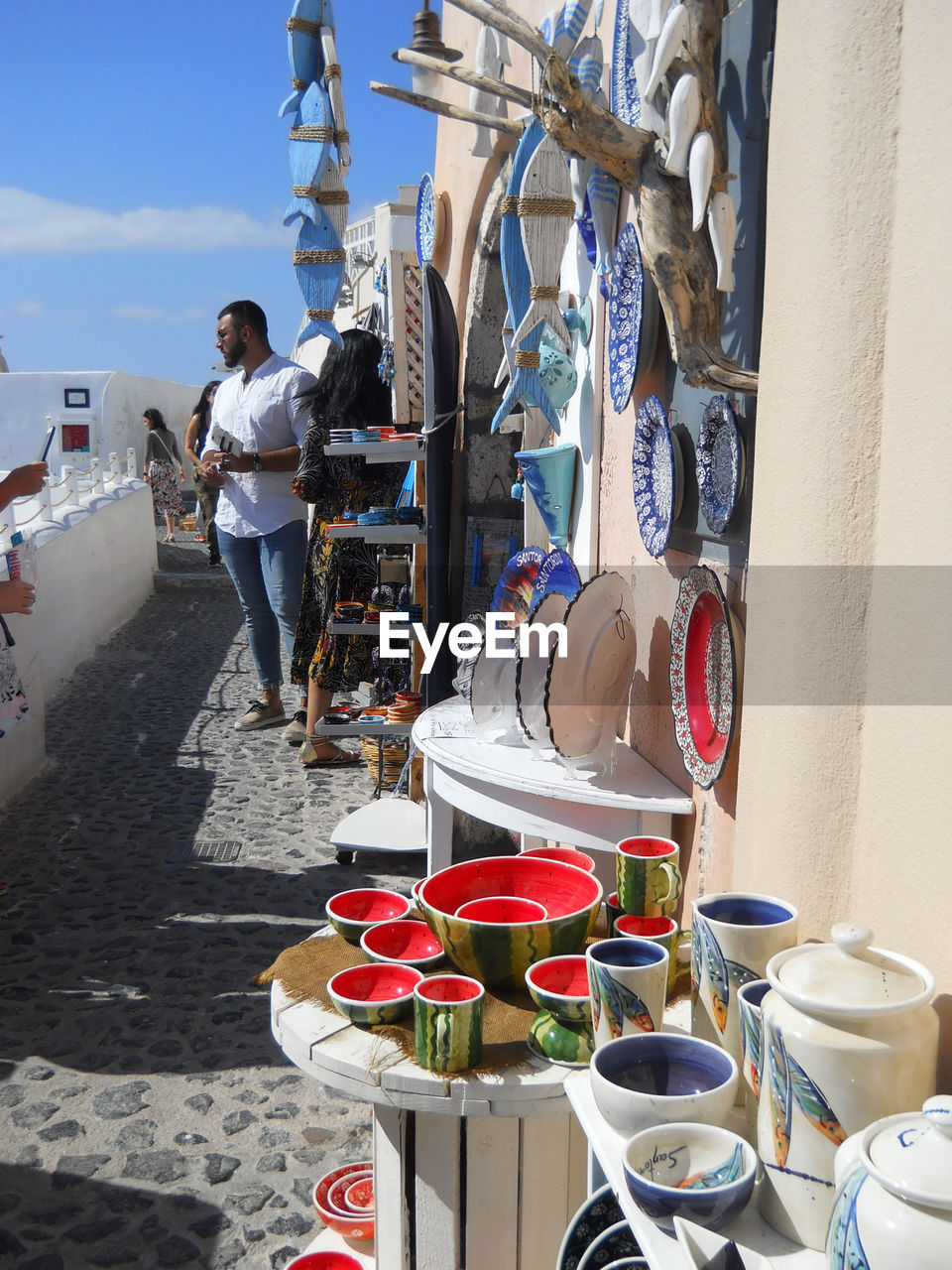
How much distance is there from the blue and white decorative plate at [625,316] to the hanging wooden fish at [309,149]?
1269 millimetres

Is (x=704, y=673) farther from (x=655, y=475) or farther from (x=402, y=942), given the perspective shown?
(x=402, y=942)

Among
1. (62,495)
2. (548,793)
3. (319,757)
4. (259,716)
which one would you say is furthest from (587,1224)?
(62,495)

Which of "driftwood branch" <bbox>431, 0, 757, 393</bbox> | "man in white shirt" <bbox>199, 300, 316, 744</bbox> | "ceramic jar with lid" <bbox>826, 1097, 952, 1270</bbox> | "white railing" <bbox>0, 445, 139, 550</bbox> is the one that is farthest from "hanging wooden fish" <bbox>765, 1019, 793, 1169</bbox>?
"white railing" <bbox>0, 445, 139, 550</bbox>

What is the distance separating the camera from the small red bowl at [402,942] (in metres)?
1.56

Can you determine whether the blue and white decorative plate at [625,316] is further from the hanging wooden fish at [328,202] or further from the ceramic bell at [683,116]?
the hanging wooden fish at [328,202]

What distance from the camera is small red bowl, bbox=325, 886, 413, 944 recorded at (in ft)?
5.47

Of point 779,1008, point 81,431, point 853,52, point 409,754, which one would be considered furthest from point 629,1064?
point 81,431

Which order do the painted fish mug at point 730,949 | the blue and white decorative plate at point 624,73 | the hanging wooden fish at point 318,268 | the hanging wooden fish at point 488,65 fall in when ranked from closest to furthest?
the painted fish mug at point 730,949 < the blue and white decorative plate at point 624,73 < the hanging wooden fish at point 488,65 < the hanging wooden fish at point 318,268

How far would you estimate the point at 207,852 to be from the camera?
150 inches

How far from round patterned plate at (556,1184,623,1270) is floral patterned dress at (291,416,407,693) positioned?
3.17 meters

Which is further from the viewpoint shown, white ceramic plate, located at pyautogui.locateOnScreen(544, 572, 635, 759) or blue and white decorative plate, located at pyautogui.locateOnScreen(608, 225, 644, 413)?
blue and white decorative plate, located at pyautogui.locateOnScreen(608, 225, 644, 413)

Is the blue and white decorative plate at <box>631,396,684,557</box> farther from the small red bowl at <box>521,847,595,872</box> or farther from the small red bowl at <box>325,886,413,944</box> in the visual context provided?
the small red bowl at <box>325,886,413,944</box>

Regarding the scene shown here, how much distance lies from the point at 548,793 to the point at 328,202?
218 cm

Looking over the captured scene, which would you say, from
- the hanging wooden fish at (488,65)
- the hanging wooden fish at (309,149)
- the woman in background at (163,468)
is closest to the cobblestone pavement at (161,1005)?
the hanging wooden fish at (309,149)
